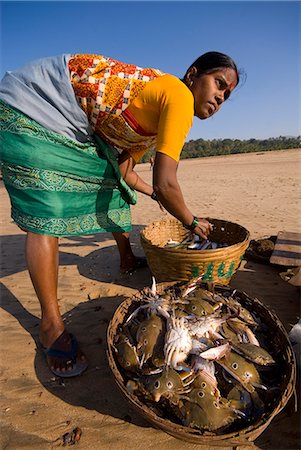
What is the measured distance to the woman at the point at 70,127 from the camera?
1.97 meters

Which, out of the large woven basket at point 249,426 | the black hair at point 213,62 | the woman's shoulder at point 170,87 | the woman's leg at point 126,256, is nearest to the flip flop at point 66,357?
the large woven basket at point 249,426

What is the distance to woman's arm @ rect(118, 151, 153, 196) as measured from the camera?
2895 millimetres

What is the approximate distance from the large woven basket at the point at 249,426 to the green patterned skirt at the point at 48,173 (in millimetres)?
816

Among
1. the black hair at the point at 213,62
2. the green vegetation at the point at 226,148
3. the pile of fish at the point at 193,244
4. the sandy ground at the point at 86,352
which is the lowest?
the sandy ground at the point at 86,352

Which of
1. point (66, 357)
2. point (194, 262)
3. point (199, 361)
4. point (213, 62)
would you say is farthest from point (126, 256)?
point (213, 62)

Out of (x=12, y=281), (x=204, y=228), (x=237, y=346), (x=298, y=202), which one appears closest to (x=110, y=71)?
(x=204, y=228)

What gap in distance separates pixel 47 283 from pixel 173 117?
1401 mm

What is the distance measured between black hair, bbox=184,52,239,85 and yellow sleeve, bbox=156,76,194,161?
0.27 m

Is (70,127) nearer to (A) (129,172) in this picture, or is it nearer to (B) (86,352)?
(A) (129,172)

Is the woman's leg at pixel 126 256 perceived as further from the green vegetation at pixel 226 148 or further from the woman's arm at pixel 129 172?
the green vegetation at pixel 226 148

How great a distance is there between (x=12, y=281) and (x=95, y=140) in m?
2.15

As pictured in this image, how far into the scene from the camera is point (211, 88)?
6.74 feet

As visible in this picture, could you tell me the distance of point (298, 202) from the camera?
23.0 feet

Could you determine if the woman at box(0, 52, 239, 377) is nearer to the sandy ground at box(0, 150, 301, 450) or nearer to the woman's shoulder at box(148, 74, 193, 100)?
the woman's shoulder at box(148, 74, 193, 100)
